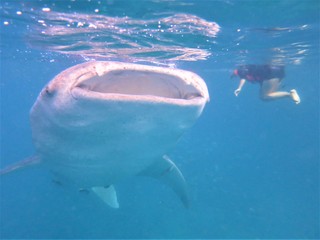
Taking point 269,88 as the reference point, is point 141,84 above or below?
above

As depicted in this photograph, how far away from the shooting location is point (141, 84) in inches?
132

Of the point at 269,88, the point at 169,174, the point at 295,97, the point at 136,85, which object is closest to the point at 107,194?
the point at 169,174

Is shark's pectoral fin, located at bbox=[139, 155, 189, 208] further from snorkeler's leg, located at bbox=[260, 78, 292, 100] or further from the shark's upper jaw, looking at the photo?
snorkeler's leg, located at bbox=[260, 78, 292, 100]

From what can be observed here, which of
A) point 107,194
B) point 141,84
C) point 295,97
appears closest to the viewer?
point 141,84

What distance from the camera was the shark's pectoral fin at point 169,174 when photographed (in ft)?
23.8

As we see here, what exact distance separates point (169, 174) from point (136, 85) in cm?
511

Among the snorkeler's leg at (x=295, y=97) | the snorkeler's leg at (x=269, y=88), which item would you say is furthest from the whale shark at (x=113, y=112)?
the snorkeler's leg at (x=269, y=88)

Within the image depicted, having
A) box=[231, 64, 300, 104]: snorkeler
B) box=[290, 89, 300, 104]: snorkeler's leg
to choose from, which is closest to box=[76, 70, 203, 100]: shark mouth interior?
box=[290, 89, 300, 104]: snorkeler's leg

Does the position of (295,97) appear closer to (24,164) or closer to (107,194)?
(107,194)

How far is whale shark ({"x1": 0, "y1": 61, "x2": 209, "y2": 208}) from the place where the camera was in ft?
9.12

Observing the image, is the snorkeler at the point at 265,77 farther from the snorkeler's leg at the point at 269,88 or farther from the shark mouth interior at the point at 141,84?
the shark mouth interior at the point at 141,84

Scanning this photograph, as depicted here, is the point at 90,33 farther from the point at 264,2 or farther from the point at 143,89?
the point at 143,89

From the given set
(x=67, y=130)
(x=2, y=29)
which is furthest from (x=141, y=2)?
(x=2, y=29)

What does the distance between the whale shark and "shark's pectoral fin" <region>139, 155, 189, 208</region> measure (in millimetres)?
2590
